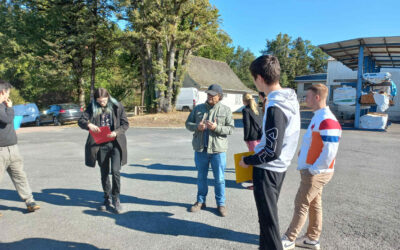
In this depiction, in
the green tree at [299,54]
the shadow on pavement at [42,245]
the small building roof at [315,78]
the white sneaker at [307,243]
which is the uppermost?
the green tree at [299,54]

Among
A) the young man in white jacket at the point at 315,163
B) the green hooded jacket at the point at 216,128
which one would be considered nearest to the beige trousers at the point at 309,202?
the young man in white jacket at the point at 315,163

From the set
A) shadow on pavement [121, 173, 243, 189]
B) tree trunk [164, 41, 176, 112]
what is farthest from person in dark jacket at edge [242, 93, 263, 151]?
tree trunk [164, 41, 176, 112]

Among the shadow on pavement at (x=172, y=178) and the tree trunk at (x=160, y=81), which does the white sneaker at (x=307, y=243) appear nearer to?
the shadow on pavement at (x=172, y=178)

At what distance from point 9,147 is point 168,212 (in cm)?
244

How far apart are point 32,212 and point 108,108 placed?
1.92 meters

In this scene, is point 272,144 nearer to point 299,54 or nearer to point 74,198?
point 74,198

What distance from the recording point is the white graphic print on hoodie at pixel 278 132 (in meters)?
1.94

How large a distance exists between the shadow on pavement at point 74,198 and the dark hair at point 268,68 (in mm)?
2669

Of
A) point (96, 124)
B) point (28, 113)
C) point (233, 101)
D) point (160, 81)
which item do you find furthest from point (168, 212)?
point (233, 101)

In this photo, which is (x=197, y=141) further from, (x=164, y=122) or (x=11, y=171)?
(x=164, y=122)

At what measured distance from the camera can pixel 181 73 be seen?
2112 centimetres

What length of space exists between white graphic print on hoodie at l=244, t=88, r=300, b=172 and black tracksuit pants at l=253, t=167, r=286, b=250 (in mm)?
75

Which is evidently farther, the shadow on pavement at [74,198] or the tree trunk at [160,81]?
the tree trunk at [160,81]

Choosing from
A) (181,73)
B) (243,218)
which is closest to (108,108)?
(243,218)
